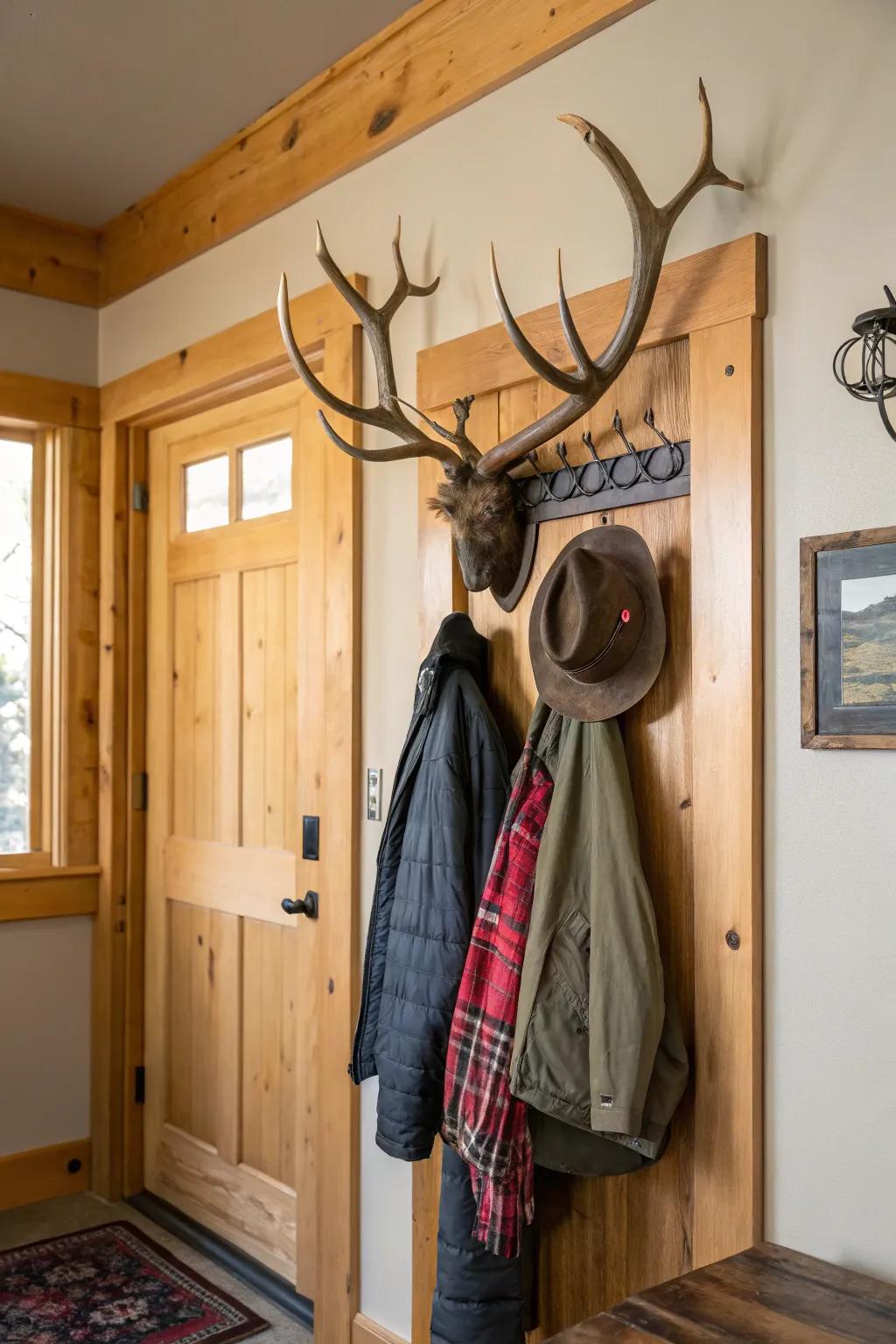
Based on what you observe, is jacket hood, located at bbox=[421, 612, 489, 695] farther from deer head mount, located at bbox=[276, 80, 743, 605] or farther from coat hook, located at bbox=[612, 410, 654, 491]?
coat hook, located at bbox=[612, 410, 654, 491]

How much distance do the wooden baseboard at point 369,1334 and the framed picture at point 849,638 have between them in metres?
1.53

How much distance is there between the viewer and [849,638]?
1531mm

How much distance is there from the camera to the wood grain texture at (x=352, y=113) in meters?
2.04

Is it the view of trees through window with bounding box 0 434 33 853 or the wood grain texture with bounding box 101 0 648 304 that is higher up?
the wood grain texture with bounding box 101 0 648 304

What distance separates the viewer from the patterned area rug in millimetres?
2518

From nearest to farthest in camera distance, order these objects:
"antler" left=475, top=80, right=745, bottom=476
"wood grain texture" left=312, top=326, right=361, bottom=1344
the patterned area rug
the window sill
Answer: "antler" left=475, top=80, right=745, bottom=476
"wood grain texture" left=312, top=326, right=361, bottom=1344
the patterned area rug
the window sill

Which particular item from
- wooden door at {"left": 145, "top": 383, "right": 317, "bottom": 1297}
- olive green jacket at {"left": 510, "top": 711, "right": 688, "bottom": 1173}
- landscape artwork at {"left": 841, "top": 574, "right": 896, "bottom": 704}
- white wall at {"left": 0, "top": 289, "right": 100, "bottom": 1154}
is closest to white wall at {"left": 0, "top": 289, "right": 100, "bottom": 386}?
white wall at {"left": 0, "top": 289, "right": 100, "bottom": 1154}

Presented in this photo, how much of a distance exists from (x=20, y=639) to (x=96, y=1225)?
161 centimetres

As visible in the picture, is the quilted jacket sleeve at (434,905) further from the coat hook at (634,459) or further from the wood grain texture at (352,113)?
the wood grain texture at (352,113)

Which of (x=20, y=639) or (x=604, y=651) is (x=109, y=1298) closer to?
(x=20, y=639)

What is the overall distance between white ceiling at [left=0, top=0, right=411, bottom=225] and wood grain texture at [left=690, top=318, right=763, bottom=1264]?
3.99ft

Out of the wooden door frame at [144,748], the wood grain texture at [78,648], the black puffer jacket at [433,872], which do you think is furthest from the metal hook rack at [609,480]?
the wood grain texture at [78,648]

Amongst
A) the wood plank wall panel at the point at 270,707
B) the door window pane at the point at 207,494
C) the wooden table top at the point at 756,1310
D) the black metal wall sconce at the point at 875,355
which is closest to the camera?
A: the wooden table top at the point at 756,1310

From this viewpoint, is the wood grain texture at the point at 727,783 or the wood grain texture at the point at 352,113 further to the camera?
the wood grain texture at the point at 352,113
